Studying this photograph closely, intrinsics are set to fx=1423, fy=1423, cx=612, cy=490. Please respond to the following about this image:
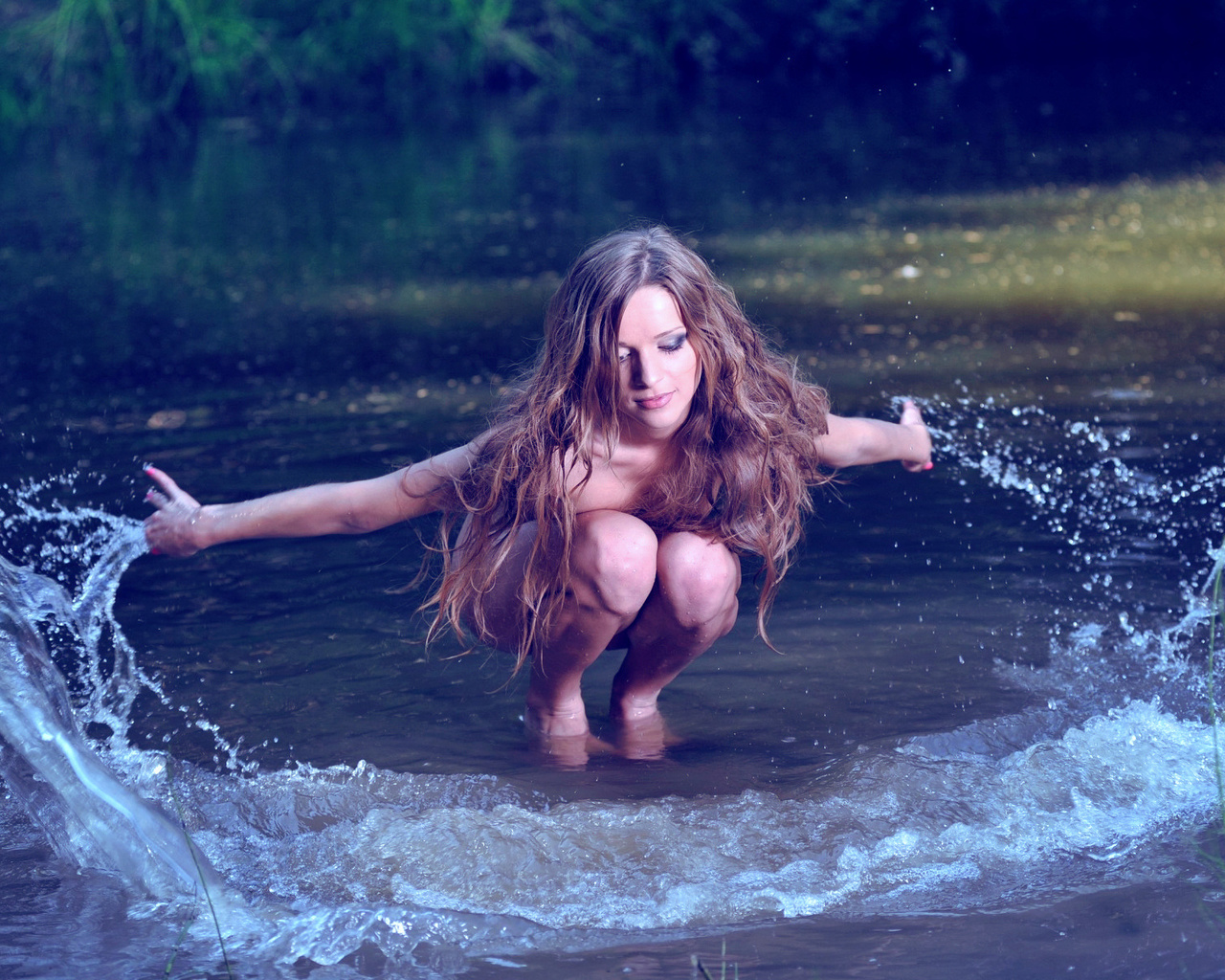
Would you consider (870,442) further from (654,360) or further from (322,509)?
(322,509)

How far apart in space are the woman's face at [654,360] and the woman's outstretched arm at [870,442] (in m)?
0.39

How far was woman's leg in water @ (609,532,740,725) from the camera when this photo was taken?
2.64 m

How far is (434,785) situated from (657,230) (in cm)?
112

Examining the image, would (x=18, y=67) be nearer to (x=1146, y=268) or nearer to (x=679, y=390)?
(x=1146, y=268)

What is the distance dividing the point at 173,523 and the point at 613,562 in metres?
0.84

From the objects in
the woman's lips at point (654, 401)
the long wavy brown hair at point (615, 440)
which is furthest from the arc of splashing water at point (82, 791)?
the woman's lips at point (654, 401)

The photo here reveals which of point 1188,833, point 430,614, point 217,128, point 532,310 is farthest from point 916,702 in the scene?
point 217,128

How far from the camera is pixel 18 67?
558 inches

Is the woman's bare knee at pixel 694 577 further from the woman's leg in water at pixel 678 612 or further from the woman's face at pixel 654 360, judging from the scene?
the woman's face at pixel 654 360

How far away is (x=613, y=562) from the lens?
101 inches

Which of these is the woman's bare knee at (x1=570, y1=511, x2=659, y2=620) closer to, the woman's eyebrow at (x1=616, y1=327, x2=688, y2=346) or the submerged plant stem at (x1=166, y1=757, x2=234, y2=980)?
the woman's eyebrow at (x1=616, y1=327, x2=688, y2=346)

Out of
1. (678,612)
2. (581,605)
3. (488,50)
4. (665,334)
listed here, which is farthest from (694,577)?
(488,50)

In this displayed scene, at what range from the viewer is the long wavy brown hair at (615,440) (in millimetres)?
2566

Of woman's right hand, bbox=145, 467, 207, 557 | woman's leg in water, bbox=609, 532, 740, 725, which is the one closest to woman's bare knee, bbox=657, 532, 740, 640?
woman's leg in water, bbox=609, 532, 740, 725
